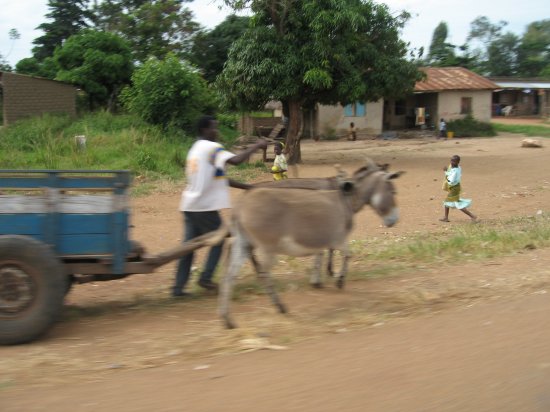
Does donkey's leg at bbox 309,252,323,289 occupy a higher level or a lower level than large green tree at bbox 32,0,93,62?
lower

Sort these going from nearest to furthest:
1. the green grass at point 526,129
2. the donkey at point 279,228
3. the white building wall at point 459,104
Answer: the donkey at point 279,228, the green grass at point 526,129, the white building wall at point 459,104

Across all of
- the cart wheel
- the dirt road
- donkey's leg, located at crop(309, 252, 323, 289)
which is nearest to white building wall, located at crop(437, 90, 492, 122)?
donkey's leg, located at crop(309, 252, 323, 289)

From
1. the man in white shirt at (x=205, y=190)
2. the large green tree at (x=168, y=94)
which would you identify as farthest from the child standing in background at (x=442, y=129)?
the man in white shirt at (x=205, y=190)

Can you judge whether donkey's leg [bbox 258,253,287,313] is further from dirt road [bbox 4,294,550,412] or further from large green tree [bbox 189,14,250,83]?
large green tree [bbox 189,14,250,83]

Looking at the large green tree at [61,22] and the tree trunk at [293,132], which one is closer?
the tree trunk at [293,132]

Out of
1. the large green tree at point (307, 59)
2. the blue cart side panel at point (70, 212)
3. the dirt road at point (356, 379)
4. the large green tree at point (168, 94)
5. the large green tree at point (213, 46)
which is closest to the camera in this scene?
the dirt road at point (356, 379)

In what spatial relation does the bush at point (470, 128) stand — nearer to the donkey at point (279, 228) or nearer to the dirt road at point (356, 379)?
the donkey at point (279, 228)

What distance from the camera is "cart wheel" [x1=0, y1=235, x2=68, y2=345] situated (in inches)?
185

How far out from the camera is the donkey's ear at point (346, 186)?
6.09 meters

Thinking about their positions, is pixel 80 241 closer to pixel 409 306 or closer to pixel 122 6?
pixel 409 306

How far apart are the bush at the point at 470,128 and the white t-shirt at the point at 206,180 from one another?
104ft

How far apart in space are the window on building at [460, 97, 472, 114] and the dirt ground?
3106 cm

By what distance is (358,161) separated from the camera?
76.6 feet

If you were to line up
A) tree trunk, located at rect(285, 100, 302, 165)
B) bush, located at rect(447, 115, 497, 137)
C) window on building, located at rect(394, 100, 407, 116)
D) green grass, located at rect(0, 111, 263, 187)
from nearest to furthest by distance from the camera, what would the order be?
green grass, located at rect(0, 111, 263, 187), tree trunk, located at rect(285, 100, 302, 165), bush, located at rect(447, 115, 497, 137), window on building, located at rect(394, 100, 407, 116)
